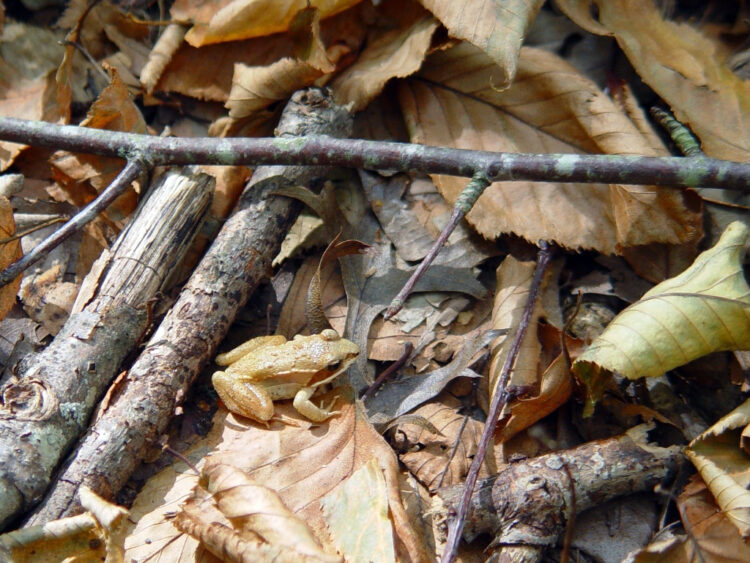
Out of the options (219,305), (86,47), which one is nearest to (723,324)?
(219,305)

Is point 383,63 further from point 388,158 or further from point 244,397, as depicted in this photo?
point 244,397

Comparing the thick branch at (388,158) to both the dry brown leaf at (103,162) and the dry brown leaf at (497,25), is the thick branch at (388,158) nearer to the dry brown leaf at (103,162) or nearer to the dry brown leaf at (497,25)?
the dry brown leaf at (103,162)

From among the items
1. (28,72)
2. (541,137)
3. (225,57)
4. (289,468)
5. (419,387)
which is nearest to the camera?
(289,468)

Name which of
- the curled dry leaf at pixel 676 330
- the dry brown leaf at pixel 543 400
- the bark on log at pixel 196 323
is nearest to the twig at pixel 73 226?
the bark on log at pixel 196 323

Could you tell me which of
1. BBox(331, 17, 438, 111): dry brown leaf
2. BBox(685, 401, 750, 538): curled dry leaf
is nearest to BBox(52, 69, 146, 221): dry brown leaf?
BBox(331, 17, 438, 111): dry brown leaf

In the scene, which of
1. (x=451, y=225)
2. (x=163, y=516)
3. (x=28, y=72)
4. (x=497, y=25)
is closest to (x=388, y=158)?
(x=451, y=225)

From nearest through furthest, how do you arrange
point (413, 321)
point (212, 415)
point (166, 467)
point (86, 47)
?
point (166, 467) → point (212, 415) → point (413, 321) → point (86, 47)

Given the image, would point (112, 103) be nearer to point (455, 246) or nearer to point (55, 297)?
point (55, 297)
